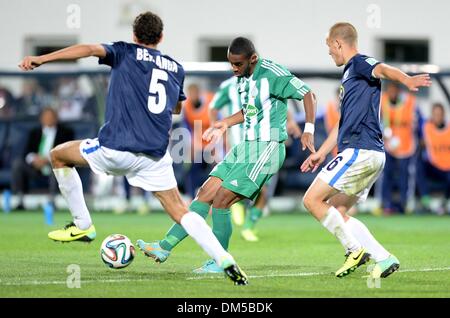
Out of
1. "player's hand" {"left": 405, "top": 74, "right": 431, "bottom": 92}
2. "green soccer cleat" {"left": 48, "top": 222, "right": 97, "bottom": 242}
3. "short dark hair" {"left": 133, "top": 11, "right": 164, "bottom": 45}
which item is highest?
"short dark hair" {"left": 133, "top": 11, "right": 164, "bottom": 45}

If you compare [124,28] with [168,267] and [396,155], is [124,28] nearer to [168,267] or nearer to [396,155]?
[396,155]

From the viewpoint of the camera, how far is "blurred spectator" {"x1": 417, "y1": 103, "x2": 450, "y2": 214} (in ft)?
67.2

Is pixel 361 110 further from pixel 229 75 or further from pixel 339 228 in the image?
pixel 229 75

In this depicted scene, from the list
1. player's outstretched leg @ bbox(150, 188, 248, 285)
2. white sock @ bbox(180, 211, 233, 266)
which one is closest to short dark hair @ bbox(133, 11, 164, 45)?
player's outstretched leg @ bbox(150, 188, 248, 285)

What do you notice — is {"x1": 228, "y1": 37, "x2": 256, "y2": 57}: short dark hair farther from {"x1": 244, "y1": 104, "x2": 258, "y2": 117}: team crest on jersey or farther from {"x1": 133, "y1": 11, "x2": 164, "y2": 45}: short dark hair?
{"x1": 133, "y1": 11, "x2": 164, "y2": 45}: short dark hair

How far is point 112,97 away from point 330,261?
3.38m

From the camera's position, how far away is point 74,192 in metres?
10.1

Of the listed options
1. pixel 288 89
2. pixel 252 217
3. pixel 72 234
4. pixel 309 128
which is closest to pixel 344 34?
pixel 288 89

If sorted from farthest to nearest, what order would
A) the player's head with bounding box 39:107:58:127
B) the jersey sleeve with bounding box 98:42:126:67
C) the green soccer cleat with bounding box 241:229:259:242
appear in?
the player's head with bounding box 39:107:58:127 < the green soccer cleat with bounding box 241:229:259:242 < the jersey sleeve with bounding box 98:42:126:67

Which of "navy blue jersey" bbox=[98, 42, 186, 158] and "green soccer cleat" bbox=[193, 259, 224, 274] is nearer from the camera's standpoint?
"navy blue jersey" bbox=[98, 42, 186, 158]

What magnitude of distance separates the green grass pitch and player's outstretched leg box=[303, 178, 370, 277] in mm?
192

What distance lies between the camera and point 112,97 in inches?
373

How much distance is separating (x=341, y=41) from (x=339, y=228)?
5.52 feet
